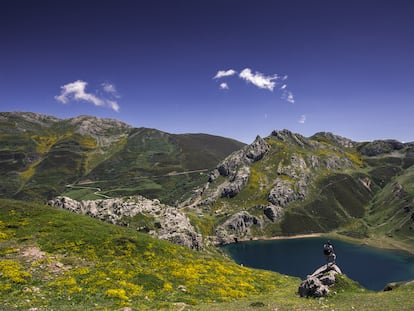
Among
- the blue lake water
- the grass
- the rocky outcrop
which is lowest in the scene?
the blue lake water

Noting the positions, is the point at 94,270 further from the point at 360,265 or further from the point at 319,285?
the point at 360,265

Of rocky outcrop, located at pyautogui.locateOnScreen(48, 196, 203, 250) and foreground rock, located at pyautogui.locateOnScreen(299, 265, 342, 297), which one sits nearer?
foreground rock, located at pyautogui.locateOnScreen(299, 265, 342, 297)

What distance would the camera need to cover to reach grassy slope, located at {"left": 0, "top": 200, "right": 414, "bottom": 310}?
27.5 meters

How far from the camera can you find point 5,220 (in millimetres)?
47781

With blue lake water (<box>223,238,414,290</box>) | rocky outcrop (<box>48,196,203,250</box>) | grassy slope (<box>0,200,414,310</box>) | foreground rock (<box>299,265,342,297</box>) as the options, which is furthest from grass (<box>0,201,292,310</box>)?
blue lake water (<box>223,238,414,290</box>)

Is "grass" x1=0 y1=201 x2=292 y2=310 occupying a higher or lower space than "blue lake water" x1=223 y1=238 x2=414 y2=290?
higher

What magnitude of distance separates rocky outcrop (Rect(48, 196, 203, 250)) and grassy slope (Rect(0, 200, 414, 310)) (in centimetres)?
5756

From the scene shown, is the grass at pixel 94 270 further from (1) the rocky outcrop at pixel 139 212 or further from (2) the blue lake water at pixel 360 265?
(2) the blue lake water at pixel 360 265

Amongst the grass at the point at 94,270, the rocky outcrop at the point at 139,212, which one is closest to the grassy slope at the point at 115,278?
the grass at the point at 94,270

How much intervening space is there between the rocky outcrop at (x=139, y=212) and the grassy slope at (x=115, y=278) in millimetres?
57555

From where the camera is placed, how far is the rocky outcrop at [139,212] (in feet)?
360

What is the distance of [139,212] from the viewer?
415 feet

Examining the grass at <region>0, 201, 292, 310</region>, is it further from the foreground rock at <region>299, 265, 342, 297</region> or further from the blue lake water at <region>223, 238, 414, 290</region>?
the blue lake water at <region>223, 238, 414, 290</region>

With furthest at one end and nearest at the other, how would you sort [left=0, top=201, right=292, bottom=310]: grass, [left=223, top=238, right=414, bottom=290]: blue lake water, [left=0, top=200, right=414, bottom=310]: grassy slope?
1. [left=223, top=238, right=414, bottom=290]: blue lake water
2. [left=0, top=201, right=292, bottom=310]: grass
3. [left=0, top=200, right=414, bottom=310]: grassy slope
